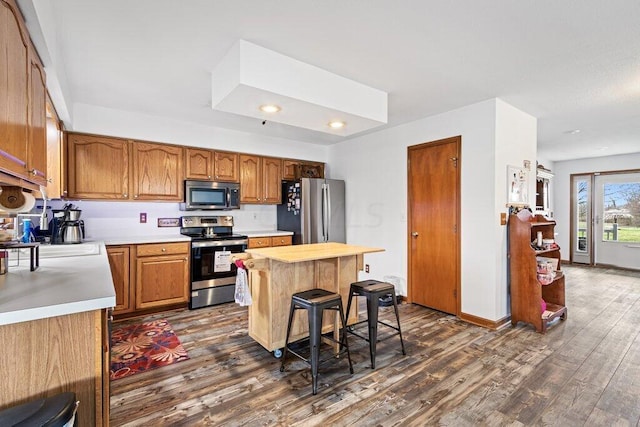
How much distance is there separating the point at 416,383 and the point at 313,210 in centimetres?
285

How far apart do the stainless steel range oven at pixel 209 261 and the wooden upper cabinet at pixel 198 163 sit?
58 cm

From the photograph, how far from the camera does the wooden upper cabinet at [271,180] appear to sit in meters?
4.77

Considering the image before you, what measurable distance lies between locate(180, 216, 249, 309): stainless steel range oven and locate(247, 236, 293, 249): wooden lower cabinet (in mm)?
98

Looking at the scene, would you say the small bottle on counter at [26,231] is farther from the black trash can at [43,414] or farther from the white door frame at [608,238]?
the white door frame at [608,238]

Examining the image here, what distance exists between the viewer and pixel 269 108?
2.56 metres

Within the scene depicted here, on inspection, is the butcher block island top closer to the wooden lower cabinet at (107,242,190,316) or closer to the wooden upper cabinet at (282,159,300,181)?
the wooden lower cabinet at (107,242,190,316)

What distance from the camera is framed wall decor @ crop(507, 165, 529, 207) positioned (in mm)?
3428

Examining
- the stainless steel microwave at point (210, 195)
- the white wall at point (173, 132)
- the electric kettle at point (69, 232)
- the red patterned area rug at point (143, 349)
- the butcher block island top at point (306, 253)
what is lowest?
the red patterned area rug at point (143, 349)

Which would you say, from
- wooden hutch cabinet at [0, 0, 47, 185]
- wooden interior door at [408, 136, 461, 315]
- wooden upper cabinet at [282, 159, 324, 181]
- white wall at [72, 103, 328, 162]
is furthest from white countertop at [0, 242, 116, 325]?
wooden interior door at [408, 136, 461, 315]

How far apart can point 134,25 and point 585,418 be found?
3.72 m

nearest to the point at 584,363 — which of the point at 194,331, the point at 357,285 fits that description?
the point at 357,285

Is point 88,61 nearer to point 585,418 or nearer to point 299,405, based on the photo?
point 299,405

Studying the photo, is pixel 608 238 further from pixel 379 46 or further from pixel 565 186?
pixel 379 46

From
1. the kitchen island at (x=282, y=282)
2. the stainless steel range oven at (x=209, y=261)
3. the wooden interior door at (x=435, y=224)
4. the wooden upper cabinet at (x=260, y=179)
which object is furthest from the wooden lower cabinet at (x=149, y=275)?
the wooden interior door at (x=435, y=224)
